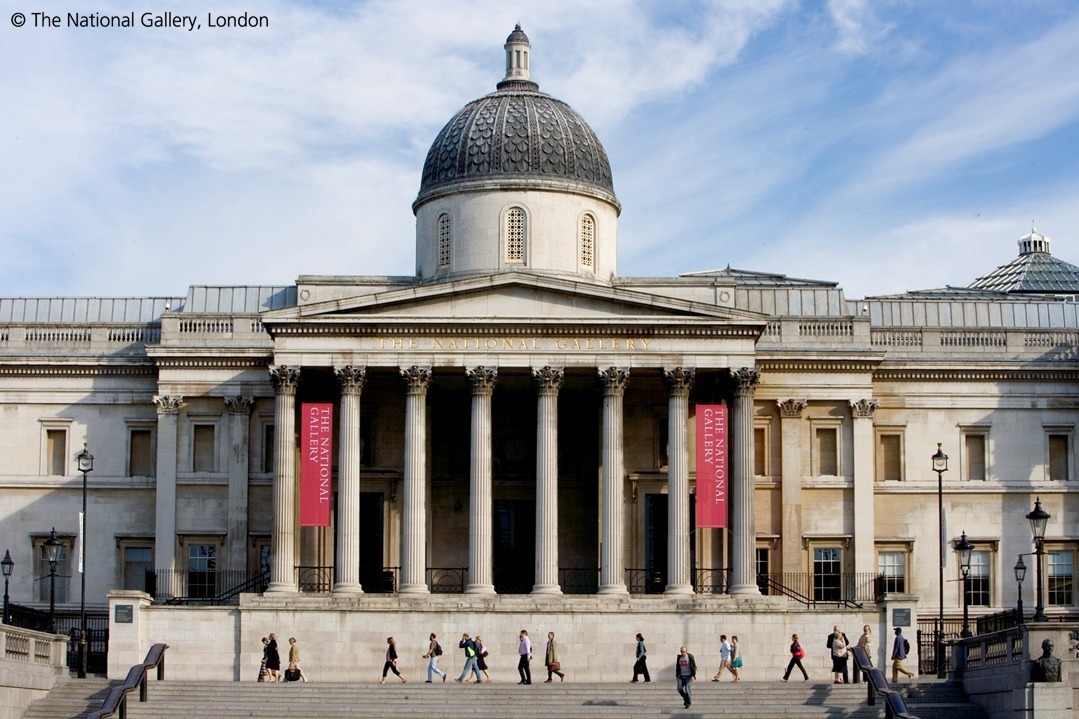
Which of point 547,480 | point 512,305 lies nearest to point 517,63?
point 512,305

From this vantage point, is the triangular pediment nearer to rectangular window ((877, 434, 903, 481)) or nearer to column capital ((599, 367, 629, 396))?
column capital ((599, 367, 629, 396))

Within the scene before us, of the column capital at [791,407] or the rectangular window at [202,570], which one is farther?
the rectangular window at [202,570]

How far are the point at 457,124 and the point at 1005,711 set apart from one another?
97.0ft

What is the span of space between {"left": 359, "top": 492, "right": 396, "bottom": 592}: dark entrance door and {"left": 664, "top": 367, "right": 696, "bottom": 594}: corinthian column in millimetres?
10147

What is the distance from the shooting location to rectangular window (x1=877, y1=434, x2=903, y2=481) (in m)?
71.8

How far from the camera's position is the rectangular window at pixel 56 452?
72000mm

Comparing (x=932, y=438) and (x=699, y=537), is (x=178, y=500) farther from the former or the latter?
Result: (x=932, y=438)

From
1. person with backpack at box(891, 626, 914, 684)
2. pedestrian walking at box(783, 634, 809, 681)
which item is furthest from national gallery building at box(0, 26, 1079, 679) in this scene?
pedestrian walking at box(783, 634, 809, 681)

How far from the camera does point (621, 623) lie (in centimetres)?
6134

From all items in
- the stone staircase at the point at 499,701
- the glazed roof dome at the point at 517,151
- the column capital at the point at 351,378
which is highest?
the glazed roof dome at the point at 517,151

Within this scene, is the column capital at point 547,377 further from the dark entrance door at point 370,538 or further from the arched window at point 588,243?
the dark entrance door at point 370,538

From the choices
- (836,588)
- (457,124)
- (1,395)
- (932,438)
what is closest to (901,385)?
(932,438)

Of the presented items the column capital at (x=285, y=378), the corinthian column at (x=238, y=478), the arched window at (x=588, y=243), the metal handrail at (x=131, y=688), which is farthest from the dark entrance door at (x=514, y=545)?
the metal handrail at (x=131, y=688)

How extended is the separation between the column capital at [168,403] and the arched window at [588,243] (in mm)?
14465
